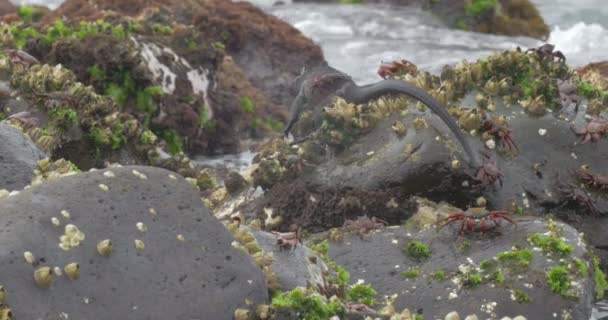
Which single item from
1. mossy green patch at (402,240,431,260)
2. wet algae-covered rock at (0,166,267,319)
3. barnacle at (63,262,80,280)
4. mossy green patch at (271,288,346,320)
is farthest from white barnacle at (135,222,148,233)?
mossy green patch at (402,240,431,260)

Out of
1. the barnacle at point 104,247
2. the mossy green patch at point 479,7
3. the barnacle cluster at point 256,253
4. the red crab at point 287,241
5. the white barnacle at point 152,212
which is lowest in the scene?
the mossy green patch at point 479,7

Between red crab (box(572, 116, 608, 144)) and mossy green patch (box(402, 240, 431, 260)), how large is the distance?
74.2 inches

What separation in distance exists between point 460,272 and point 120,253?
2.10 metres

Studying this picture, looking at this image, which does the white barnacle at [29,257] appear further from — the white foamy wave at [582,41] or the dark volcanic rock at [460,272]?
the white foamy wave at [582,41]

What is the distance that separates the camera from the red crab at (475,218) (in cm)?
539

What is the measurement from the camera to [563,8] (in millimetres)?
21750

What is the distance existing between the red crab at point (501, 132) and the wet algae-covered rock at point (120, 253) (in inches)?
117

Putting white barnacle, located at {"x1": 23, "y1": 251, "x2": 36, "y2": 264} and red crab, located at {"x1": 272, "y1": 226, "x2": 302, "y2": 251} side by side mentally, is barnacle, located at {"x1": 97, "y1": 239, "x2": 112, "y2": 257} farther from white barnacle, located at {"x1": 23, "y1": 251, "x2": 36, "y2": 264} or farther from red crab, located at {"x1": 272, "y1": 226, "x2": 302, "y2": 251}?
red crab, located at {"x1": 272, "y1": 226, "x2": 302, "y2": 251}

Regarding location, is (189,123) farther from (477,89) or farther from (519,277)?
(519,277)

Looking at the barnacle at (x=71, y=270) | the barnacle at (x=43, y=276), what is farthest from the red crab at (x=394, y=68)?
the barnacle at (x=43, y=276)

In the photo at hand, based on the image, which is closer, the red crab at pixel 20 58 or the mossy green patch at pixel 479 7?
the red crab at pixel 20 58

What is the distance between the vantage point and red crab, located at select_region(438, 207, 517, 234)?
5395 mm

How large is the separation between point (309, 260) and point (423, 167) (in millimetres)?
1824

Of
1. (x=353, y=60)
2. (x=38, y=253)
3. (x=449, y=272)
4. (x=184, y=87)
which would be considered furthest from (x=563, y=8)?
(x=38, y=253)
